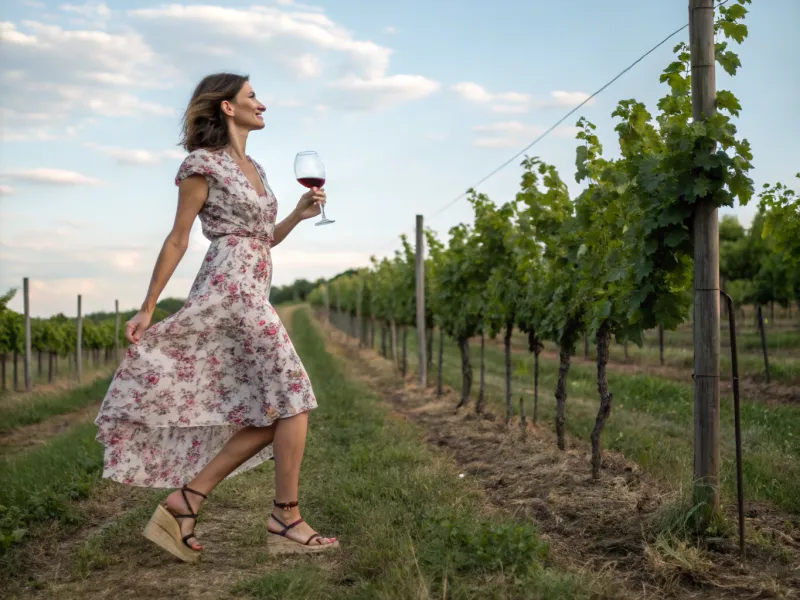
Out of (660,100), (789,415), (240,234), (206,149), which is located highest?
(660,100)

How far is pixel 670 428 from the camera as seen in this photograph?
9.14m

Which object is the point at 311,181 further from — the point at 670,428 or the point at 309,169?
the point at 670,428

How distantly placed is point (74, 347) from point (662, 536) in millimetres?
25160

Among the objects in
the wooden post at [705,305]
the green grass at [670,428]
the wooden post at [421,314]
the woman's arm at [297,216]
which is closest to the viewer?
the woman's arm at [297,216]

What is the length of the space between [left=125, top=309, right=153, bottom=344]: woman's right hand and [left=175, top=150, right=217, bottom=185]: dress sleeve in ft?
2.04

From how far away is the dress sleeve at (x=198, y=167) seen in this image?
11.0ft

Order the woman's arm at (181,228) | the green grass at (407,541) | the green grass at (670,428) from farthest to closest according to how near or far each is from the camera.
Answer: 1. the green grass at (670,428)
2. the woman's arm at (181,228)
3. the green grass at (407,541)

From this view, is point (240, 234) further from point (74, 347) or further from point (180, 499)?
point (74, 347)

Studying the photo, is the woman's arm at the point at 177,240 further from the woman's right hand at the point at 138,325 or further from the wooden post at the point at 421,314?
the wooden post at the point at 421,314

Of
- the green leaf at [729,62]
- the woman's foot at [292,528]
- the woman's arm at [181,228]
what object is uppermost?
the green leaf at [729,62]

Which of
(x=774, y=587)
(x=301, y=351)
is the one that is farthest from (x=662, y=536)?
(x=301, y=351)

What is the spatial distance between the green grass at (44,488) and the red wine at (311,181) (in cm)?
214

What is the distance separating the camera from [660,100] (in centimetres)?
522

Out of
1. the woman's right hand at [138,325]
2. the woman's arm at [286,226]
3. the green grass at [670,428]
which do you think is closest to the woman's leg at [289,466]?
the woman's right hand at [138,325]
